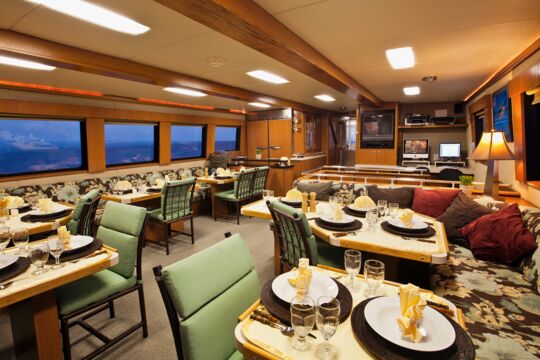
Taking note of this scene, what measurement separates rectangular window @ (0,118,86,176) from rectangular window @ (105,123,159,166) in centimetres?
52

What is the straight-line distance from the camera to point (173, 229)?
14.5 feet

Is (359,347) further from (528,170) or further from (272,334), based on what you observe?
(528,170)

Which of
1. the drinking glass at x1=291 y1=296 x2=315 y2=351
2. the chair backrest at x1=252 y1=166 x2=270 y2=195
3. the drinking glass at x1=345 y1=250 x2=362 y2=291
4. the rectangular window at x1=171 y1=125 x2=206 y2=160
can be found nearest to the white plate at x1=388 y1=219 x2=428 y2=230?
the drinking glass at x1=345 y1=250 x2=362 y2=291

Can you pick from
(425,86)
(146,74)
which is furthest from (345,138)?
(146,74)

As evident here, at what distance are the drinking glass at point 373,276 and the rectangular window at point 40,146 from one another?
5127 mm

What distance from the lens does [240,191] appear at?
4.96 meters

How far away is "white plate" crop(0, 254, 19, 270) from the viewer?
1453mm

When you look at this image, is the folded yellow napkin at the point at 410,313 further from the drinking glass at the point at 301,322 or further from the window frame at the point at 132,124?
the window frame at the point at 132,124

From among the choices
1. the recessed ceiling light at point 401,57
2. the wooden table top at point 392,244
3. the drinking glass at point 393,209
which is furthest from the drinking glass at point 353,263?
the recessed ceiling light at point 401,57

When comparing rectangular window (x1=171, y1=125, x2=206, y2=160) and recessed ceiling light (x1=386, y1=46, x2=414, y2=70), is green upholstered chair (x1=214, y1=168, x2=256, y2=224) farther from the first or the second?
recessed ceiling light (x1=386, y1=46, x2=414, y2=70)

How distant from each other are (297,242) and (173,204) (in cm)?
230

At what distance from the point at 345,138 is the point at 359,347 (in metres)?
9.68

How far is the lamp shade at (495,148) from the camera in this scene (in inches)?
104

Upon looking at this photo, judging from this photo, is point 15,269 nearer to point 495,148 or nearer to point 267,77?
point 267,77
